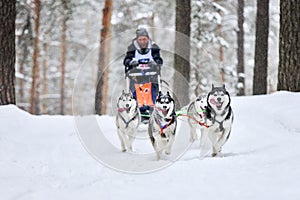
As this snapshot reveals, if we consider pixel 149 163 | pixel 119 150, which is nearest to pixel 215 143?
pixel 149 163

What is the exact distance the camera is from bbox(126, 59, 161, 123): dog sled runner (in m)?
6.40

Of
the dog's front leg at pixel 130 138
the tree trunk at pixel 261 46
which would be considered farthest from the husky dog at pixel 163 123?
the tree trunk at pixel 261 46

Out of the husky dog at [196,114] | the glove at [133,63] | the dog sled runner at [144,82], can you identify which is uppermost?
the glove at [133,63]

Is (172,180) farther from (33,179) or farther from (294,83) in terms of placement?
(294,83)

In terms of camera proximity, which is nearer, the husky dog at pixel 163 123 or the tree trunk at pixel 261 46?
the husky dog at pixel 163 123

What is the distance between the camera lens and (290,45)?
6938 mm

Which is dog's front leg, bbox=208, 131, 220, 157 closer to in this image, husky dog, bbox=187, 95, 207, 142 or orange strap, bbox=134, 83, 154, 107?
husky dog, bbox=187, 95, 207, 142

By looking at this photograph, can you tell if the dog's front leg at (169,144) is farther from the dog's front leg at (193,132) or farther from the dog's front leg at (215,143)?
the dog's front leg at (193,132)

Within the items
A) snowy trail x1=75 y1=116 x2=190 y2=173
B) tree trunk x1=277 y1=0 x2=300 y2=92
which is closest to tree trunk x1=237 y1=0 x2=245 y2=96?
tree trunk x1=277 y1=0 x2=300 y2=92

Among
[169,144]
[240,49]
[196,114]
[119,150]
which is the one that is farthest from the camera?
[240,49]

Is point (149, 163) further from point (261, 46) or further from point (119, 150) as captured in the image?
point (261, 46)

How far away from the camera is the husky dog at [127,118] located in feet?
17.5

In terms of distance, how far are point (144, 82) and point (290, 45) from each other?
3023 millimetres

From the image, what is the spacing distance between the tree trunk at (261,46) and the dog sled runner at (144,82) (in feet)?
16.8
